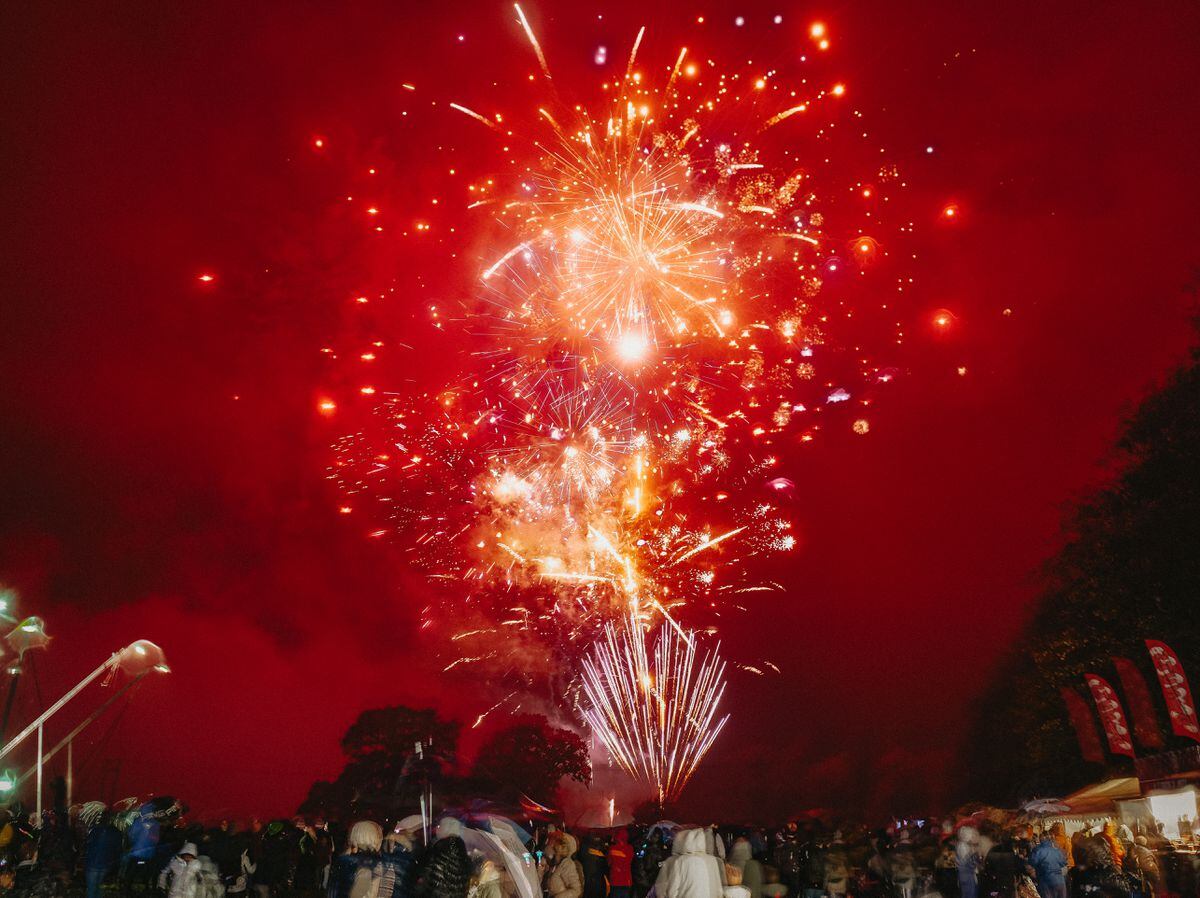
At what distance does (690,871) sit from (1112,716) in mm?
18633

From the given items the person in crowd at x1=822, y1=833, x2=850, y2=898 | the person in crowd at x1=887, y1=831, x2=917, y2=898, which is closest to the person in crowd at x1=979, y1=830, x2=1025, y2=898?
the person in crowd at x1=887, y1=831, x2=917, y2=898

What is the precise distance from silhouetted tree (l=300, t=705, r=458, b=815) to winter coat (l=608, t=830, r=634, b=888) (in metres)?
43.0

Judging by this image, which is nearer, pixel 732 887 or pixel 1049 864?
pixel 732 887

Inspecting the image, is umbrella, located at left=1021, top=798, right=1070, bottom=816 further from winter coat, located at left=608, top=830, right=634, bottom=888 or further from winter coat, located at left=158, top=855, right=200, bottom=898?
winter coat, located at left=158, top=855, right=200, bottom=898

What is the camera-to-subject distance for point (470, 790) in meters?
56.2

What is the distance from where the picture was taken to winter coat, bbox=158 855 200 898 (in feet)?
26.8

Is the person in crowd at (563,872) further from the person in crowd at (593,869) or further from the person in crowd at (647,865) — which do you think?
the person in crowd at (647,865)

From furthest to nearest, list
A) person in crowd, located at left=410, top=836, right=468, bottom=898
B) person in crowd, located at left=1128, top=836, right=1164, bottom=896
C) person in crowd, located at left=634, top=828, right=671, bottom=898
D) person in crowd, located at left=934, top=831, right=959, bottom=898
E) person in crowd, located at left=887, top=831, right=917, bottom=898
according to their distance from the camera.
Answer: person in crowd, located at left=634, top=828, right=671, bottom=898 → person in crowd, located at left=934, top=831, right=959, bottom=898 → person in crowd, located at left=1128, top=836, right=1164, bottom=896 → person in crowd, located at left=887, top=831, right=917, bottom=898 → person in crowd, located at left=410, top=836, right=468, bottom=898

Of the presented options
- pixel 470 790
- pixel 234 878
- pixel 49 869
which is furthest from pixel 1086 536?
pixel 470 790

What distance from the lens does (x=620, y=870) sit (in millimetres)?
12531

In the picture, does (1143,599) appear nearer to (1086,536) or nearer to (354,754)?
(1086,536)

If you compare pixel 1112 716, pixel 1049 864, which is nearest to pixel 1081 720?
pixel 1112 716

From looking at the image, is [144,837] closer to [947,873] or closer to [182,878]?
[182,878]

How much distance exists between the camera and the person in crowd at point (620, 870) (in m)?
12.5
